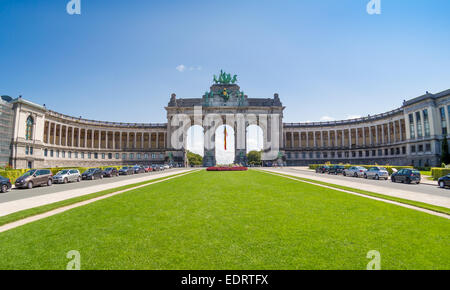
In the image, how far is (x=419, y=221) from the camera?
7906mm

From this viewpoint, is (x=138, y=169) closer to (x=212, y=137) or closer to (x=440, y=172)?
(x=212, y=137)

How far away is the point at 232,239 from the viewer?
20.1 feet

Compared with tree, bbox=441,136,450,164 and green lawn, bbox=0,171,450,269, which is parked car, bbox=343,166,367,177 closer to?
green lawn, bbox=0,171,450,269

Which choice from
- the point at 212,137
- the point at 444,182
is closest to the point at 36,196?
the point at 444,182

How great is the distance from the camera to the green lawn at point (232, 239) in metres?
4.77

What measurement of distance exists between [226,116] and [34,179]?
237 feet

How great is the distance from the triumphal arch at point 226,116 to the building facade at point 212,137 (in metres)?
0.39

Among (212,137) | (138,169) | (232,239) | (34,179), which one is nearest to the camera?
(232,239)

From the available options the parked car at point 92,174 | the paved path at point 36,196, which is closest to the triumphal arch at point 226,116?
the parked car at point 92,174

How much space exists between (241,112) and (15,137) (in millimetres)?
67185

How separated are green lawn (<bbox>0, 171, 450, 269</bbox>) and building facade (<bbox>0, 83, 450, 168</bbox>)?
63.6 m

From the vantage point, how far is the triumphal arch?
296 feet

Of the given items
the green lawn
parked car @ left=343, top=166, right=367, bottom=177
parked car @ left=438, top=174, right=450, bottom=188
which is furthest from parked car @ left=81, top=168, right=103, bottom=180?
parked car @ left=438, top=174, right=450, bottom=188
